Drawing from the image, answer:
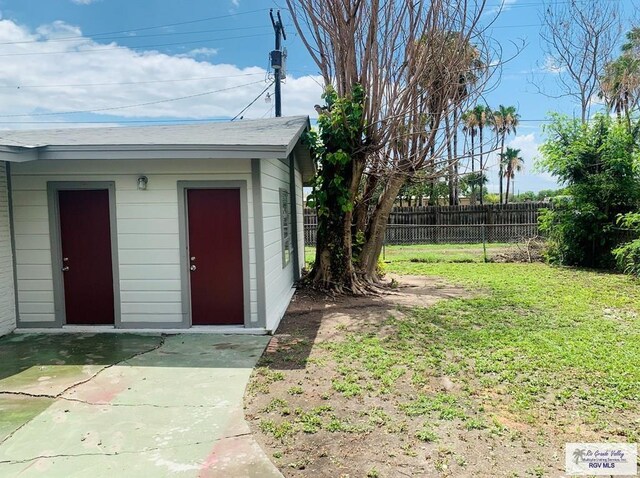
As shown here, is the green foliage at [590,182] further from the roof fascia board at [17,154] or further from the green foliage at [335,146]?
the roof fascia board at [17,154]

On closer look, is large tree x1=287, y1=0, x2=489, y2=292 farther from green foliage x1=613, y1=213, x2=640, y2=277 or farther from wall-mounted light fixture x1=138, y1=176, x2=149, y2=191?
green foliage x1=613, y1=213, x2=640, y2=277

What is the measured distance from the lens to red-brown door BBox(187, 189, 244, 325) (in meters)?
6.27

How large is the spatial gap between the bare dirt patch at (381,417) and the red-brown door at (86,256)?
8.57 feet

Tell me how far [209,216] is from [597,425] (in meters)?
4.88

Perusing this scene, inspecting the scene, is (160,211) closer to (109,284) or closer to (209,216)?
(209,216)

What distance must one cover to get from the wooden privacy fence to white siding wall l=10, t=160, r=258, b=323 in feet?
44.7

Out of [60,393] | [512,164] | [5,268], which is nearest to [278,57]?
[5,268]

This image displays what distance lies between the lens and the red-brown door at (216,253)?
627cm

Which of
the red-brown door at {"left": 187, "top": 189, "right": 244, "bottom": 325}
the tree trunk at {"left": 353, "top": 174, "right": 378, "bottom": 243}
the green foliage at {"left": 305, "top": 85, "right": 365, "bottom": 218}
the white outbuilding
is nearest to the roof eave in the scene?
the white outbuilding

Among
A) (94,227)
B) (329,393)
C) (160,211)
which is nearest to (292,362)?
(329,393)

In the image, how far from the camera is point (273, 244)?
723cm

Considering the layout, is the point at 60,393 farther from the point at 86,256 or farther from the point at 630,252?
the point at 630,252

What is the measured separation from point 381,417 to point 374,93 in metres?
6.64

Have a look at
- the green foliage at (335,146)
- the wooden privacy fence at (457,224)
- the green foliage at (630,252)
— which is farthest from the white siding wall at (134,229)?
the wooden privacy fence at (457,224)
